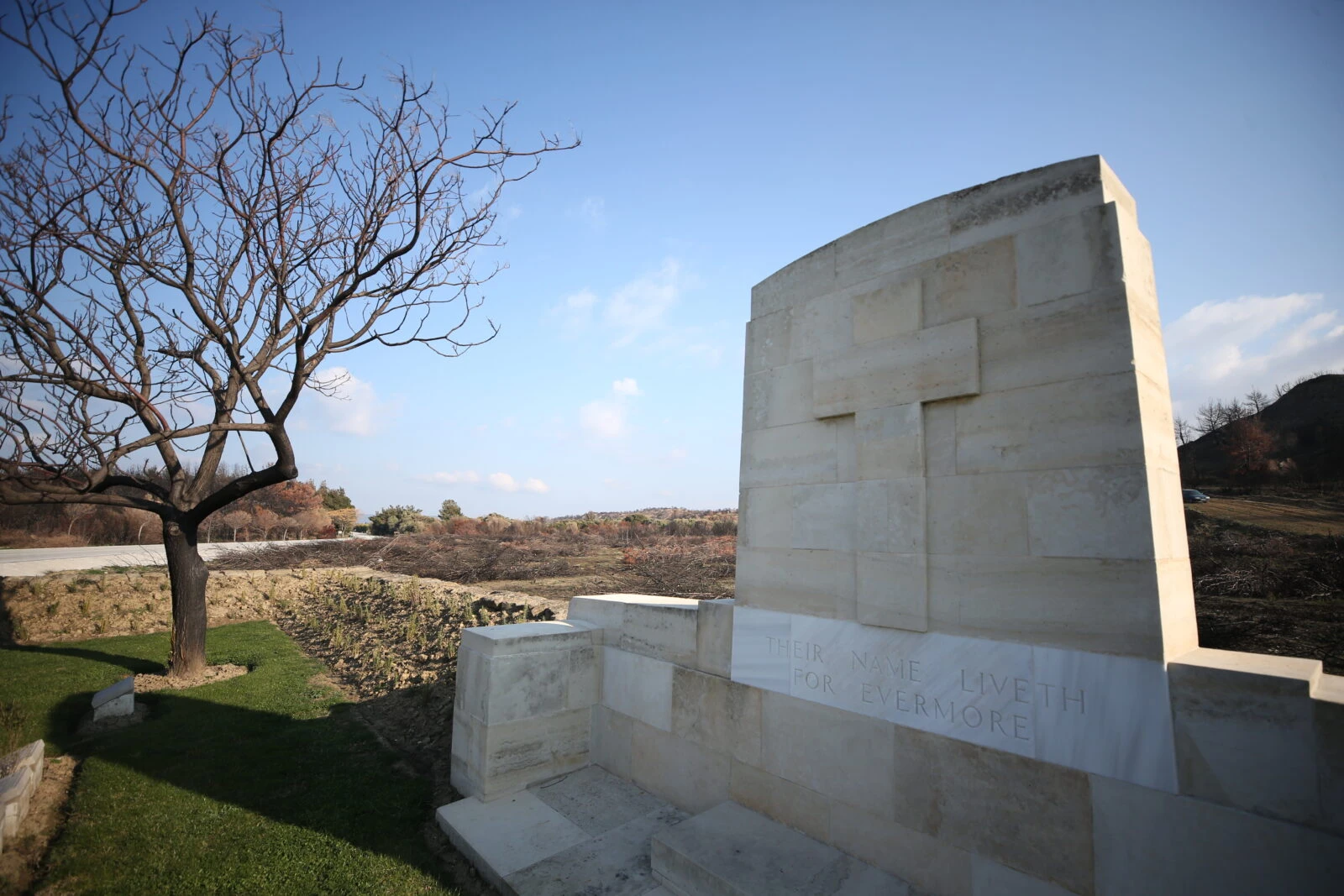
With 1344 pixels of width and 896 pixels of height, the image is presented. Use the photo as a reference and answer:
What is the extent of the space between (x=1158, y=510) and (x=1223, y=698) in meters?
0.75

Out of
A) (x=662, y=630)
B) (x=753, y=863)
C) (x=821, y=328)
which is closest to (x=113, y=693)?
(x=662, y=630)

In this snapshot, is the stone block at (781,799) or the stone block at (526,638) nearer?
the stone block at (781,799)

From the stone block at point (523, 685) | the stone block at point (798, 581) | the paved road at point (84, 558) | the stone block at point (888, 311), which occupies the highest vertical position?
the stone block at point (888, 311)

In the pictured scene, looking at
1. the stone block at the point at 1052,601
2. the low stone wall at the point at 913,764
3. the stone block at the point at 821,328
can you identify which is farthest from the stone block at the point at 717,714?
the stone block at the point at 821,328

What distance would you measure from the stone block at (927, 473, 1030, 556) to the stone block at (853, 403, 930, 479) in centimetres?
16

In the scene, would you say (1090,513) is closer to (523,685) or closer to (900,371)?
(900,371)

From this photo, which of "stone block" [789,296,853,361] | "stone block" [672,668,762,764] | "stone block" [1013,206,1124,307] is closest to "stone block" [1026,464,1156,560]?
"stone block" [1013,206,1124,307]

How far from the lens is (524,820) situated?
161 inches

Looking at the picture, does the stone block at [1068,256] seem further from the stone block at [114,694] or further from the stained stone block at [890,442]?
the stone block at [114,694]

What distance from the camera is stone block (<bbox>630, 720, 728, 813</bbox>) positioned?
156 inches

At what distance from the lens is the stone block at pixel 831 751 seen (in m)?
3.07

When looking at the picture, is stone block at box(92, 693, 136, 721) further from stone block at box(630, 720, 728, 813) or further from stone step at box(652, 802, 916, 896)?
stone step at box(652, 802, 916, 896)

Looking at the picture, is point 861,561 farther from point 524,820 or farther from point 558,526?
point 558,526

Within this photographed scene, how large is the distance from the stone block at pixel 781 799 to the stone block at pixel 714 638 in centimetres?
62
